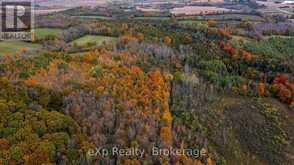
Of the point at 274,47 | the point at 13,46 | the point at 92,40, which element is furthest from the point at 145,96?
the point at 274,47

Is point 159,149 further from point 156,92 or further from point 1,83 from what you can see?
point 1,83

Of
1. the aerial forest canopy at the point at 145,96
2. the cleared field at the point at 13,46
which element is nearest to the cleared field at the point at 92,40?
the aerial forest canopy at the point at 145,96

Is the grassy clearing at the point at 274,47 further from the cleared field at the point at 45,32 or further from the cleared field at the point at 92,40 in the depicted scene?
the cleared field at the point at 45,32

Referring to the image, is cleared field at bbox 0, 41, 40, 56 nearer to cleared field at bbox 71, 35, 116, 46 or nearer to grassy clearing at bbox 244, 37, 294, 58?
cleared field at bbox 71, 35, 116, 46

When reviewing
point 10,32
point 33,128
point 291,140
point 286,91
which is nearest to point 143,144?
point 33,128

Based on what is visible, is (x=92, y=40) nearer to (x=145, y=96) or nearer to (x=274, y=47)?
(x=145, y=96)

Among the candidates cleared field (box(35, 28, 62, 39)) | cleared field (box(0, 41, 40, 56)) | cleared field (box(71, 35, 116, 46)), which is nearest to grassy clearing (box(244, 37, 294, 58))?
cleared field (box(71, 35, 116, 46))
